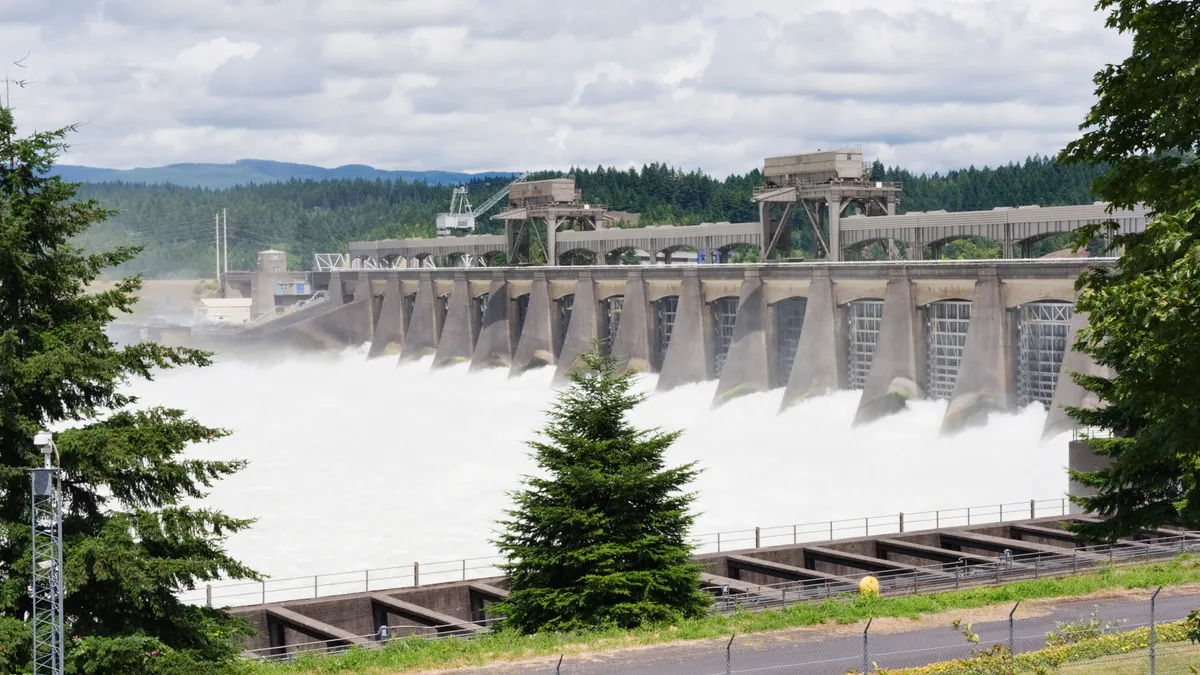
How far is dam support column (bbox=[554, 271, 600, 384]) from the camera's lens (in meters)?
79.2

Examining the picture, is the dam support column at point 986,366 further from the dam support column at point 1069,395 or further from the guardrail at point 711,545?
the guardrail at point 711,545

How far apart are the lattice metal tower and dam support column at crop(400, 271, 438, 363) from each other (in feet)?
263

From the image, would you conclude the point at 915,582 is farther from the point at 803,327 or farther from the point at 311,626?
the point at 803,327

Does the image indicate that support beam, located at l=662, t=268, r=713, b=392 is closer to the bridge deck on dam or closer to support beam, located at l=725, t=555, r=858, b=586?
the bridge deck on dam

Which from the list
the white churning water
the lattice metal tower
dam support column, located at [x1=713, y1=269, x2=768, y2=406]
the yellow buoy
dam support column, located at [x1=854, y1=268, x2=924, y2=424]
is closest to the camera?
the lattice metal tower

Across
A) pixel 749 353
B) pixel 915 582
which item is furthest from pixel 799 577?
pixel 749 353

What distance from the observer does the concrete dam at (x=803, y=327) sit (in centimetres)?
5350

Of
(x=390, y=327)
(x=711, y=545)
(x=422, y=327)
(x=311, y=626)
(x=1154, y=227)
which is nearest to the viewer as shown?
(x=1154, y=227)

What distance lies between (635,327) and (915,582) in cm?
4710

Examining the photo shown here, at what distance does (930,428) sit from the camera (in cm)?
5581

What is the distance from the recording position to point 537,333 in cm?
8494

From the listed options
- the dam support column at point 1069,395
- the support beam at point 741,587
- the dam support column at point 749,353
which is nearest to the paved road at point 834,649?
the support beam at point 741,587

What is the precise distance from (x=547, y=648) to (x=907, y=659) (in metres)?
5.92

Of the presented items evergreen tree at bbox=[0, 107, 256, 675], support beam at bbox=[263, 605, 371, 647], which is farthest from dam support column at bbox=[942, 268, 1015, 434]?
evergreen tree at bbox=[0, 107, 256, 675]
